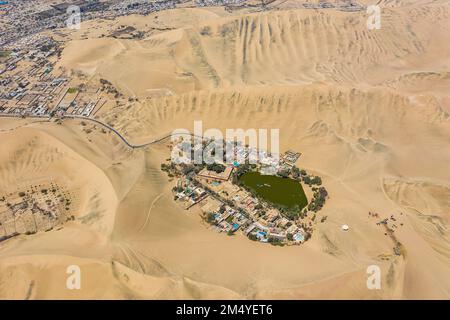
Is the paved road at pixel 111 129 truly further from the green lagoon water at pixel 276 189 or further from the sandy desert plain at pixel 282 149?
the green lagoon water at pixel 276 189

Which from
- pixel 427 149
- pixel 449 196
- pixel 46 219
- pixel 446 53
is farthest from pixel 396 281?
pixel 446 53

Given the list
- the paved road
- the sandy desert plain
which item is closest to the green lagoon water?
the sandy desert plain

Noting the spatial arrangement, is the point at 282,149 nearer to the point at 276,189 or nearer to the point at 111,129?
the point at 276,189

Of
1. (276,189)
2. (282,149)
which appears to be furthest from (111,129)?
(276,189)

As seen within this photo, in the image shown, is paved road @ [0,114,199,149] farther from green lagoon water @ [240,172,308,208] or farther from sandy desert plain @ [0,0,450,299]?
green lagoon water @ [240,172,308,208]

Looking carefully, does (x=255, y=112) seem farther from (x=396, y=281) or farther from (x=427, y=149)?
(x=396, y=281)

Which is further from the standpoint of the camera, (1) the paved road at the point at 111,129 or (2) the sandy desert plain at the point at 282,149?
(1) the paved road at the point at 111,129

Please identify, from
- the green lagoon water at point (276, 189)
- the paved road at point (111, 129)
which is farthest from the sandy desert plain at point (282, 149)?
the green lagoon water at point (276, 189)
